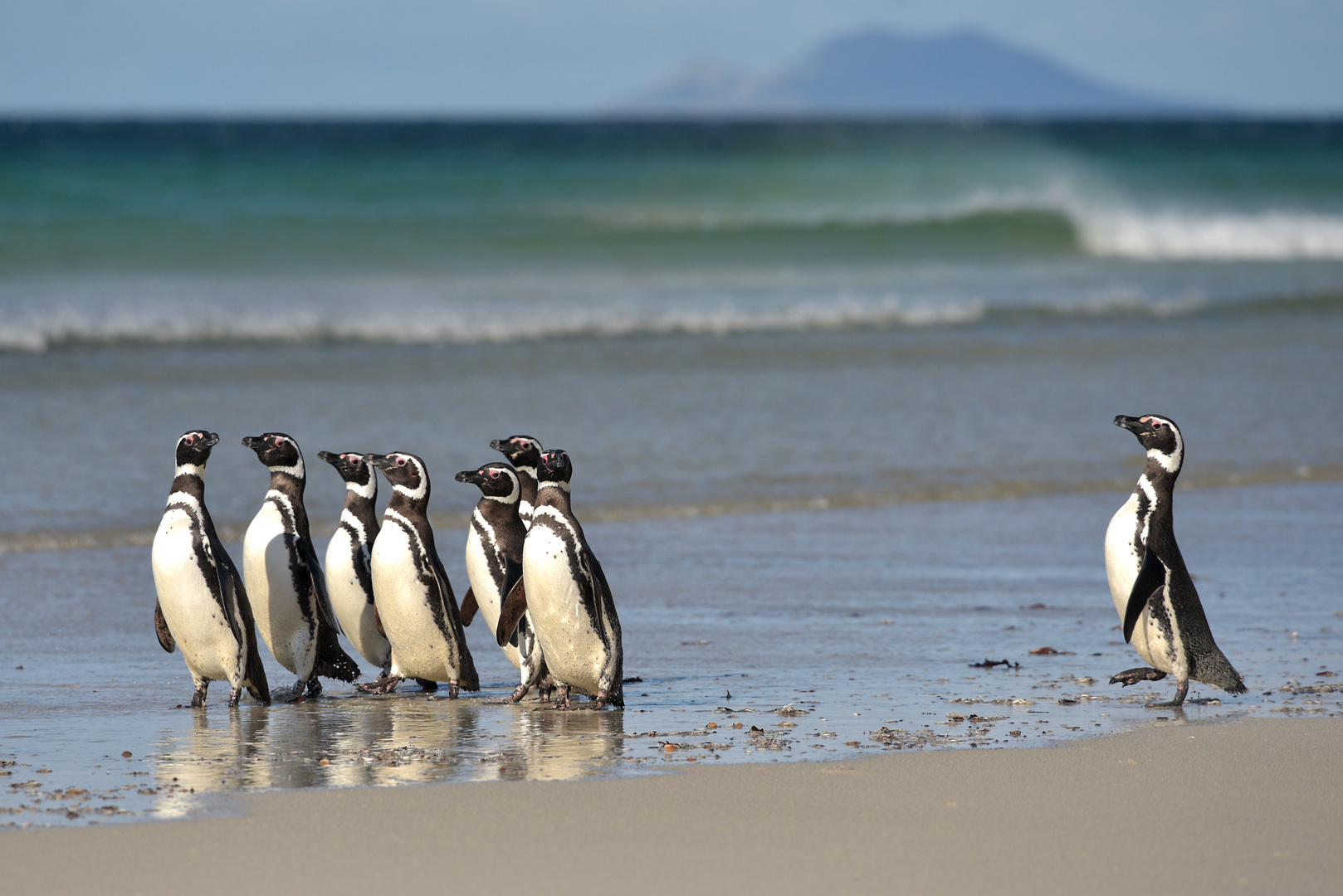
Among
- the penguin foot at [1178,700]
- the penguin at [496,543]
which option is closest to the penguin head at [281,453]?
the penguin at [496,543]

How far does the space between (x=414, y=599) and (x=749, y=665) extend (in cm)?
127

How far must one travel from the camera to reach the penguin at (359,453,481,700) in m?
5.48

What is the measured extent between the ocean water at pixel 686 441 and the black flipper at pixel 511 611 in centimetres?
27

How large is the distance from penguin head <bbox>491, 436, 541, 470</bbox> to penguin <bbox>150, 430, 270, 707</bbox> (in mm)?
1007

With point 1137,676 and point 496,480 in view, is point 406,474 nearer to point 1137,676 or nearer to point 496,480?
point 496,480

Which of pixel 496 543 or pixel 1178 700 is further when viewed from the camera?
pixel 496 543

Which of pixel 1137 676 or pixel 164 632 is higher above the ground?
pixel 164 632

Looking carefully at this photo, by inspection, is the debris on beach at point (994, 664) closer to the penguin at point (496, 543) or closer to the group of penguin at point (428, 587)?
the group of penguin at point (428, 587)

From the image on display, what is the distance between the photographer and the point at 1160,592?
5402 mm

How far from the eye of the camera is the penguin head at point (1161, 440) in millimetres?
5668

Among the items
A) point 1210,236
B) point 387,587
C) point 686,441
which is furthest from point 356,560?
point 1210,236

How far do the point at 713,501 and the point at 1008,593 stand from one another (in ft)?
7.83

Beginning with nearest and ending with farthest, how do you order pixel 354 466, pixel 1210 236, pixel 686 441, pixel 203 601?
pixel 203 601 < pixel 354 466 < pixel 686 441 < pixel 1210 236

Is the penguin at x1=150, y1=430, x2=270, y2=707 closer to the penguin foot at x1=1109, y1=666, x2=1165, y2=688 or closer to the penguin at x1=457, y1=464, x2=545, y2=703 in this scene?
the penguin at x1=457, y1=464, x2=545, y2=703
